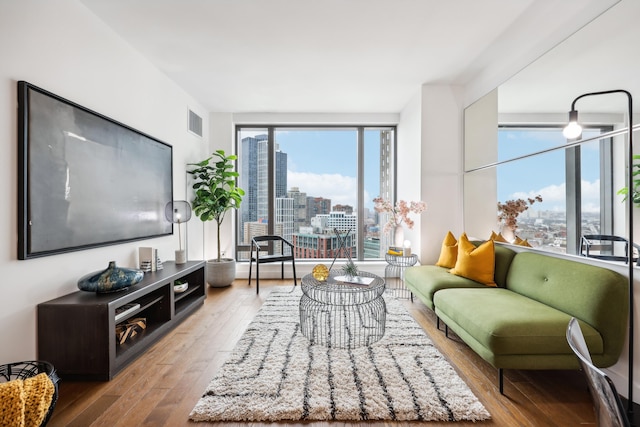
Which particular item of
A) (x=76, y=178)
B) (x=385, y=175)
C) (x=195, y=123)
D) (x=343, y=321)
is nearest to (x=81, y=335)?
(x=76, y=178)

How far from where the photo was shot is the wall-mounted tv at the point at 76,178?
5.85 feet

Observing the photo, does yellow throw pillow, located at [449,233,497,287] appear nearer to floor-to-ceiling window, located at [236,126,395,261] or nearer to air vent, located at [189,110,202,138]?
floor-to-ceiling window, located at [236,126,395,261]

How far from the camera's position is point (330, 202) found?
16.4 ft

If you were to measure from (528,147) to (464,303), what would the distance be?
1545 millimetres

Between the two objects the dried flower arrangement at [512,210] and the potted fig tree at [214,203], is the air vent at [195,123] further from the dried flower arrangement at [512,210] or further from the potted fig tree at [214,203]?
the dried flower arrangement at [512,210]

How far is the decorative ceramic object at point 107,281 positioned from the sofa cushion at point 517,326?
2.46m

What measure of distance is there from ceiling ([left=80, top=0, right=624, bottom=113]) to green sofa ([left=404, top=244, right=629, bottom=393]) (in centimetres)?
177

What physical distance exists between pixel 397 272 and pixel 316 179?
1981mm

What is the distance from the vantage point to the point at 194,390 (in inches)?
73.0

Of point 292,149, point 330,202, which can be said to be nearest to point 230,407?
point 330,202

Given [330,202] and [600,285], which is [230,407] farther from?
[330,202]

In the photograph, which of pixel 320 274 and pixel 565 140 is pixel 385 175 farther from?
pixel 565 140

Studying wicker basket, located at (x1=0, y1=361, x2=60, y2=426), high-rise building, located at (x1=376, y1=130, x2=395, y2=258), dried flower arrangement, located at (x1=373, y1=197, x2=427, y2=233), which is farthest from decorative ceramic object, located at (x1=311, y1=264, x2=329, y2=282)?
high-rise building, located at (x1=376, y1=130, x2=395, y2=258)

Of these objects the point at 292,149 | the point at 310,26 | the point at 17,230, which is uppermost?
the point at 310,26
